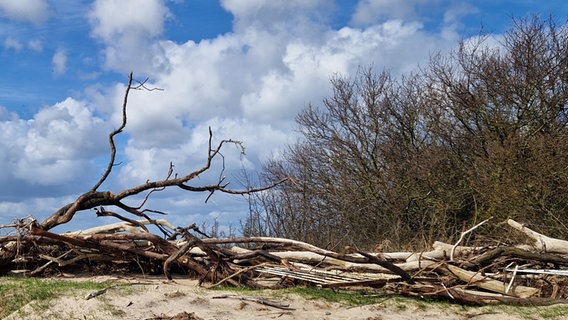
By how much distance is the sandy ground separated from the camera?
290 inches

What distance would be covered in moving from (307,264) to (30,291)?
12.3 feet

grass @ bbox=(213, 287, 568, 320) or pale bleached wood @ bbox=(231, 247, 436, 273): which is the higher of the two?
pale bleached wood @ bbox=(231, 247, 436, 273)

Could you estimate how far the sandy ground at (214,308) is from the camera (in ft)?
24.1

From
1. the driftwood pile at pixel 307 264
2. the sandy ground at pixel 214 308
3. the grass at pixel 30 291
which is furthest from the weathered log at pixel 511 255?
the grass at pixel 30 291

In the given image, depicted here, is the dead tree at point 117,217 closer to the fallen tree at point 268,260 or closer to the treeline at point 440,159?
the fallen tree at point 268,260

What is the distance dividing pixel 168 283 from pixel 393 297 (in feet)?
9.76

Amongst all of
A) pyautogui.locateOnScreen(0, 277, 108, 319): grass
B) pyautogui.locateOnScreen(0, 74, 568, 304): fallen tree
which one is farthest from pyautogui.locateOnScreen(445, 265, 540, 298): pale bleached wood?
pyautogui.locateOnScreen(0, 277, 108, 319): grass

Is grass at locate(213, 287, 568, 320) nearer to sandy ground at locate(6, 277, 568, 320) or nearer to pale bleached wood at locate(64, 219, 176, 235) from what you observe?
sandy ground at locate(6, 277, 568, 320)

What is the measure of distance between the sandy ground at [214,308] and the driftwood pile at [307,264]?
1.65ft

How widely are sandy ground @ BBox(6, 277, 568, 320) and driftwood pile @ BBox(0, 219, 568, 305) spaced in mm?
502

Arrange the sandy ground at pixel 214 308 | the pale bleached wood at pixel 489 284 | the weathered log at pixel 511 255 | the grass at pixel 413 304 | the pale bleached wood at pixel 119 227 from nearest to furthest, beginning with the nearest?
the sandy ground at pixel 214 308
the grass at pixel 413 304
the pale bleached wood at pixel 489 284
the weathered log at pixel 511 255
the pale bleached wood at pixel 119 227

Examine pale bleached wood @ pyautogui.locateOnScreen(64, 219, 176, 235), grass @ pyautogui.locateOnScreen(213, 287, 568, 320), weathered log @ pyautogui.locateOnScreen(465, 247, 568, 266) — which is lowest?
grass @ pyautogui.locateOnScreen(213, 287, 568, 320)

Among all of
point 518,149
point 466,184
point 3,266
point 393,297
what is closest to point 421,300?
point 393,297

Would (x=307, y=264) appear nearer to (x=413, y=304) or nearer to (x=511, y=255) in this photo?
(x=413, y=304)
